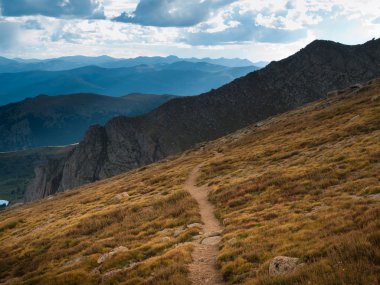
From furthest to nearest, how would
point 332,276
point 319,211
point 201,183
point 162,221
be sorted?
point 201,183 < point 162,221 < point 319,211 < point 332,276

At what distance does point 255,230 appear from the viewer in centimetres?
2167

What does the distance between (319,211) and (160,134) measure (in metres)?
177

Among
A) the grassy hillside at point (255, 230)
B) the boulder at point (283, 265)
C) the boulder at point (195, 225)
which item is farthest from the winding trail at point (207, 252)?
the boulder at point (283, 265)

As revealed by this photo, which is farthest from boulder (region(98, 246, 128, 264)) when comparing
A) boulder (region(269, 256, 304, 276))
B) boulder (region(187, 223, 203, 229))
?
boulder (region(269, 256, 304, 276))

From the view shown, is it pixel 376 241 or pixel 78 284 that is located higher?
pixel 376 241

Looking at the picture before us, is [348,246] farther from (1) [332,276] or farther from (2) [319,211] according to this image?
(2) [319,211]

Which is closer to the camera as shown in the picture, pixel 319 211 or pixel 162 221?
pixel 319 211

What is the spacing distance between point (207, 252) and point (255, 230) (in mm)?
3116

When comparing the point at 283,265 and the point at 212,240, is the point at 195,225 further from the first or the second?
the point at 283,265

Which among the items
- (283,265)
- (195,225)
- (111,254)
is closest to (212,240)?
(195,225)

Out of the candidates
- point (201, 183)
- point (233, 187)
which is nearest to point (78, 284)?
point (233, 187)

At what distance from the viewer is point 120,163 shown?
188 m

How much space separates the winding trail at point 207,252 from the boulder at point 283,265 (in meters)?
2.60

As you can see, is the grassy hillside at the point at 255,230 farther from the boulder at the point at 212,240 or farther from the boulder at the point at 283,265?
the boulder at the point at 212,240
